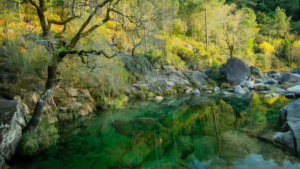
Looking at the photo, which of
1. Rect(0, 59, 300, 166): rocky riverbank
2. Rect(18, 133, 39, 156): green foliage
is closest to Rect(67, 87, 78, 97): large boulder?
Rect(0, 59, 300, 166): rocky riverbank

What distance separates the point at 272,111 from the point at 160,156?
19.6ft

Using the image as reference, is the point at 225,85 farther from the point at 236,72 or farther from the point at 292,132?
the point at 292,132

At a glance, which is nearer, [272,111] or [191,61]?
[272,111]

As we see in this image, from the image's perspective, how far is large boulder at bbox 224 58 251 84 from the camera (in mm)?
18109

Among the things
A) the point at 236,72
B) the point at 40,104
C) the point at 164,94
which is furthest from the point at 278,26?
the point at 40,104

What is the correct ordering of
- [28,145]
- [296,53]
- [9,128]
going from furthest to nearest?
[296,53], [28,145], [9,128]

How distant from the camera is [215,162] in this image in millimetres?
4043

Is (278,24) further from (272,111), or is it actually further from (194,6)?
(272,111)

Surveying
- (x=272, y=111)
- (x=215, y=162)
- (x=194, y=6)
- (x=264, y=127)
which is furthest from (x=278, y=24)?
(x=215, y=162)

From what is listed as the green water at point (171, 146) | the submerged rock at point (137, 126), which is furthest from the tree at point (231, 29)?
the submerged rock at point (137, 126)

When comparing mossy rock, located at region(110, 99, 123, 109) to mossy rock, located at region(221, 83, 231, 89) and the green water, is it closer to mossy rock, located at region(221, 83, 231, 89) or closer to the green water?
the green water

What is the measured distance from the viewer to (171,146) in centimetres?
513

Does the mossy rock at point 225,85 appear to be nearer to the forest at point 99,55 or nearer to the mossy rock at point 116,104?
the forest at point 99,55

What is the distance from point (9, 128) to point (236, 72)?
18835 millimetres
